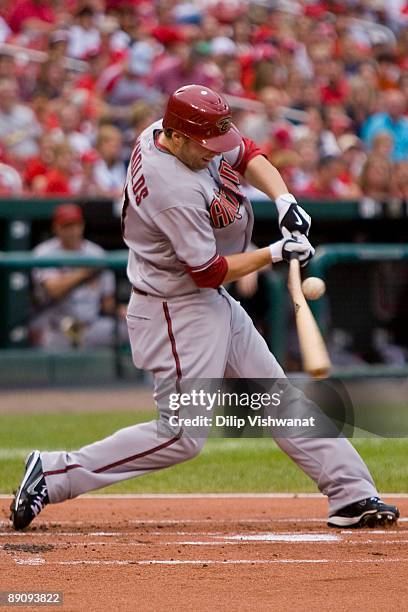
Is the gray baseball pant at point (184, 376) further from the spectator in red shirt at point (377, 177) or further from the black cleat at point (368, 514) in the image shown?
the spectator in red shirt at point (377, 177)

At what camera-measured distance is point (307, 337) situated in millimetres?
4961

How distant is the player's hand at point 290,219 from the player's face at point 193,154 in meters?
0.37

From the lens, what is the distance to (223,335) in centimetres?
521

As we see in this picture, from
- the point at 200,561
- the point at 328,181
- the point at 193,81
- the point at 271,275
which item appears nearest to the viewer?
the point at 200,561

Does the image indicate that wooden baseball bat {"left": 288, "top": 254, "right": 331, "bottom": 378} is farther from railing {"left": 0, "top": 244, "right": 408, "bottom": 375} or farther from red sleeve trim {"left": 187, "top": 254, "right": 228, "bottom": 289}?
railing {"left": 0, "top": 244, "right": 408, "bottom": 375}

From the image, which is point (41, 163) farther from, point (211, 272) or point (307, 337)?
point (307, 337)

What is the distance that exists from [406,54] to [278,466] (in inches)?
454

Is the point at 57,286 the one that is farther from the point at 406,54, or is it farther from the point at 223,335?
the point at 406,54

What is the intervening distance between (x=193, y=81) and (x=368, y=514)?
8.98m

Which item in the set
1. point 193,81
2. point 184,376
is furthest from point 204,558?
point 193,81

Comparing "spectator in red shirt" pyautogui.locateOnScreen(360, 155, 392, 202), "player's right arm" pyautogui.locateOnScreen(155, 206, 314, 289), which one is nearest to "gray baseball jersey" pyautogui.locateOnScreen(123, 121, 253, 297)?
"player's right arm" pyautogui.locateOnScreen(155, 206, 314, 289)

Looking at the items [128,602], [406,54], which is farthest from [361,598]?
[406,54]

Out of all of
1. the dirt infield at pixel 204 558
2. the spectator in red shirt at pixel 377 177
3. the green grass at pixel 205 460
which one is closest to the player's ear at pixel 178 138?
the dirt infield at pixel 204 558

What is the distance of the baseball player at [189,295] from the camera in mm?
4984
